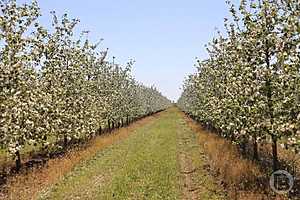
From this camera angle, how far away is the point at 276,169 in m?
20.4

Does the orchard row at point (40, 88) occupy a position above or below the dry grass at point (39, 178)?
above

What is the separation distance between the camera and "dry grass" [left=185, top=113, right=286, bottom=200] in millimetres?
17266

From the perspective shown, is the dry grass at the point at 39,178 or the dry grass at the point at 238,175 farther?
the dry grass at the point at 39,178

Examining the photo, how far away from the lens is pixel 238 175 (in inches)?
822

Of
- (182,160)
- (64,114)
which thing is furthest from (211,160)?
(64,114)

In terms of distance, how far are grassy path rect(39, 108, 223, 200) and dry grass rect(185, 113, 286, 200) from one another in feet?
2.12

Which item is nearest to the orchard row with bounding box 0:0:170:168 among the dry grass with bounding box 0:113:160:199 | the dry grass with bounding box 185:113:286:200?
the dry grass with bounding box 0:113:160:199
